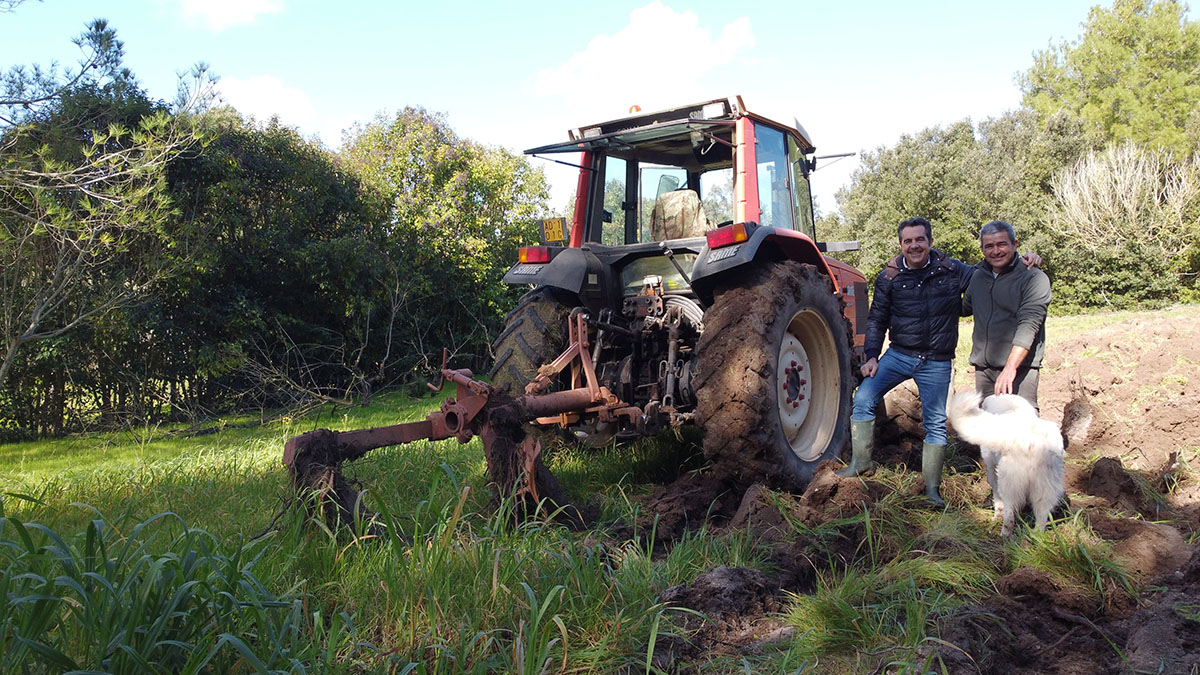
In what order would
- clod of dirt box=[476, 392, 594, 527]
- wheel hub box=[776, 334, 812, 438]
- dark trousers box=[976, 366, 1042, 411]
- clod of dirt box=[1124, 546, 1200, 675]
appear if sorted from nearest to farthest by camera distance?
clod of dirt box=[1124, 546, 1200, 675] < clod of dirt box=[476, 392, 594, 527] < dark trousers box=[976, 366, 1042, 411] < wheel hub box=[776, 334, 812, 438]

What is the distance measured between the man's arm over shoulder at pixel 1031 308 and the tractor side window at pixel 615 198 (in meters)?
2.63

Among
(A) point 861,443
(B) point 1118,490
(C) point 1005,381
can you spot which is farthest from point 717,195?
(B) point 1118,490

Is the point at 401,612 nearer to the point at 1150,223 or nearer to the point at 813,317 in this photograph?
the point at 813,317

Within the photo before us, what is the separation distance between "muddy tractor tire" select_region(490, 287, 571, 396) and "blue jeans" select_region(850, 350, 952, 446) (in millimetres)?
1820

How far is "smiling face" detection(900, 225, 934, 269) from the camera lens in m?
4.29

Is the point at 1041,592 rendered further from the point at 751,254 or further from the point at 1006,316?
the point at 751,254

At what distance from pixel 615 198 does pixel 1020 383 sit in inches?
113

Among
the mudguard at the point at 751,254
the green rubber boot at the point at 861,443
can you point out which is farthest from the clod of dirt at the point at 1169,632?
the mudguard at the point at 751,254

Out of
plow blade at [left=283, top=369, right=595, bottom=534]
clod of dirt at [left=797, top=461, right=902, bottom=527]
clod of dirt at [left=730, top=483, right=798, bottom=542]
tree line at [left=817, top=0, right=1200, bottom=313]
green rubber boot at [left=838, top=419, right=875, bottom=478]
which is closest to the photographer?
plow blade at [left=283, top=369, right=595, bottom=534]

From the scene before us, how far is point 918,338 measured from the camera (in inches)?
171

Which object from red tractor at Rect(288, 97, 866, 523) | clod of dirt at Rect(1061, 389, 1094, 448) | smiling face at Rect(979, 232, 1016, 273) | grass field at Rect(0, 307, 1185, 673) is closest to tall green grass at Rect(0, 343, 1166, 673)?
grass field at Rect(0, 307, 1185, 673)

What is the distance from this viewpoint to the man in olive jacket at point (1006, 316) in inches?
159

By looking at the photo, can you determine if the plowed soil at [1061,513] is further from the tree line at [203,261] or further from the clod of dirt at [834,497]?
the tree line at [203,261]

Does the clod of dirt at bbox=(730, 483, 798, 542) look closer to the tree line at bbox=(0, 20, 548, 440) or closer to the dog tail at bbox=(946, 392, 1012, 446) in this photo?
the dog tail at bbox=(946, 392, 1012, 446)
